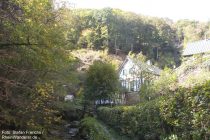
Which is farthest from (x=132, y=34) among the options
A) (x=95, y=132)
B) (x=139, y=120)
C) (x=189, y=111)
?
(x=189, y=111)

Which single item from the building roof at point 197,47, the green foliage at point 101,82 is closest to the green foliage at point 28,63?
the green foliage at point 101,82

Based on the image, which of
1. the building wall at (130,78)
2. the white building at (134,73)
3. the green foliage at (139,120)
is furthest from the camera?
the building wall at (130,78)

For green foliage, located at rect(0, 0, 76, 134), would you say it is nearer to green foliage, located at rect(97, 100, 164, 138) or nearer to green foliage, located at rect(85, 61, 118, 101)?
green foliage, located at rect(97, 100, 164, 138)

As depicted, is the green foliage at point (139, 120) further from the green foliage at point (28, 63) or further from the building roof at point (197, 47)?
the building roof at point (197, 47)

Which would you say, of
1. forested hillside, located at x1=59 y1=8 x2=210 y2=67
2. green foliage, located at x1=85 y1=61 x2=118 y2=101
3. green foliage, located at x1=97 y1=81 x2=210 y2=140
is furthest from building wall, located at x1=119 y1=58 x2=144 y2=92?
green foliage, located at x1=97 y1=81 x2=210 y2=140

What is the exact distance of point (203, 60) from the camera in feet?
37.0

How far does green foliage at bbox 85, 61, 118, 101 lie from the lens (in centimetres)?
2491

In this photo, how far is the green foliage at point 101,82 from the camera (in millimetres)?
24906

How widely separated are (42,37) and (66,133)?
8.92 meters

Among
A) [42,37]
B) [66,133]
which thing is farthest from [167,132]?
[66,133]

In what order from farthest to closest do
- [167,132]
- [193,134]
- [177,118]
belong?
[167,132] → [177,118] → [193,134]

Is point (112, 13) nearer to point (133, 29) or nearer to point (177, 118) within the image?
point (133, 29)

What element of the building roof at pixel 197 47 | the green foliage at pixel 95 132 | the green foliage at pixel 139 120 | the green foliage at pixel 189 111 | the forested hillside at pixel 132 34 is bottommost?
the green foliage at pixel 95 132

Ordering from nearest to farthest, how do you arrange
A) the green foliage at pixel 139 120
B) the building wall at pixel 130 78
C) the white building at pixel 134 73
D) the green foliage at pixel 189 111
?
1. the green foliage at pixel 189 111
2. the green foliage at pixel 139 120
3. the white building at pixel 134 73
4. the building wall at pixel 130 78
